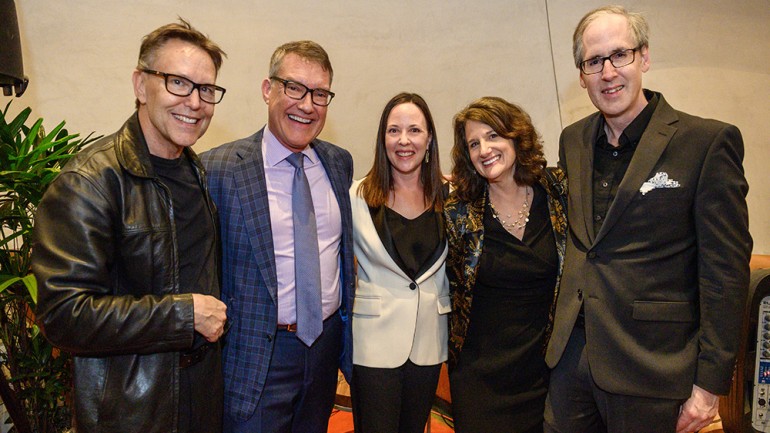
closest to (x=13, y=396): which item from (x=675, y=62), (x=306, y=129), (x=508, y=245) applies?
(x=306, y=129)

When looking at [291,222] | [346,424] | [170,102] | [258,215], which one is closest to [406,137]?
[291,222]

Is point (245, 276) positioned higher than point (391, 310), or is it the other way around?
point (245, 276)

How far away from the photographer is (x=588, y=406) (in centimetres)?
206

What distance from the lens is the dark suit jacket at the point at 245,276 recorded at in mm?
2041

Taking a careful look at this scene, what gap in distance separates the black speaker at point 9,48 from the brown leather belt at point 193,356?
4.20 ft

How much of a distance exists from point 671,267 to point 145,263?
1.67 metres

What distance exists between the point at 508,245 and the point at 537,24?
2.78 meters

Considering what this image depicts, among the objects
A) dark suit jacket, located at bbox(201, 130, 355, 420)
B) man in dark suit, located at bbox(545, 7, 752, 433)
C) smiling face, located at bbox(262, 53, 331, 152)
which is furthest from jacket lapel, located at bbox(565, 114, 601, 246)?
dark suit jacket, located at bbox(201, 130, 355, 420)

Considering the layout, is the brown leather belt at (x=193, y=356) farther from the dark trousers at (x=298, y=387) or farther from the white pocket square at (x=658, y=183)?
the white pocket square at (x=658, y=183)

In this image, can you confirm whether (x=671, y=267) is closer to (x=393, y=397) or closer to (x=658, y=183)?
(x=658, y=183)

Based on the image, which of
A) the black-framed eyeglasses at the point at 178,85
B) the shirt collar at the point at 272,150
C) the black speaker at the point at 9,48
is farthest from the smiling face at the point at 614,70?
the black speaker at the point at 9,48

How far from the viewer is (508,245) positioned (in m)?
2.29

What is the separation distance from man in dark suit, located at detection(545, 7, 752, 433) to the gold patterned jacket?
17 centimetres

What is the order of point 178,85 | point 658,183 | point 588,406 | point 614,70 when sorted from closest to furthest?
1. point 178,85
2. point 658,183
3. point 614,70
4. point 588,406
